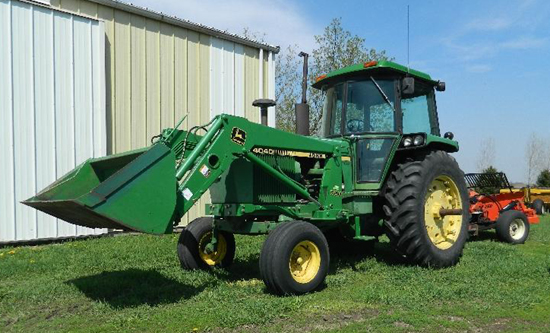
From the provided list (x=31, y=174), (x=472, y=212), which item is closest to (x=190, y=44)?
(x=31, y=174)

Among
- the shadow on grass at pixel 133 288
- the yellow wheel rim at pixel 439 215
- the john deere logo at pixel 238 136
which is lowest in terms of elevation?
the shadow on grass at pixel 133 288

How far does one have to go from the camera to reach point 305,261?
210 inches

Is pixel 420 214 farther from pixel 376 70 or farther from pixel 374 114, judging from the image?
pixel 376 70

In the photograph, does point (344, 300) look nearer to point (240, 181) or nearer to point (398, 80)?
point (240, 181)

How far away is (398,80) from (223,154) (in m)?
2.96

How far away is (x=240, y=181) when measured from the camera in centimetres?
574

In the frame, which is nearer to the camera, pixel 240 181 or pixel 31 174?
pixel 240 181

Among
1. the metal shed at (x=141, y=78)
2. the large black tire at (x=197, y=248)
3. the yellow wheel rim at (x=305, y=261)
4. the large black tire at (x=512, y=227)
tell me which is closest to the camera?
the yellow wheel rim at (x=305, y=261)

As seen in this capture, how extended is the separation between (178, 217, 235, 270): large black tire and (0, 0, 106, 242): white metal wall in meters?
4.24

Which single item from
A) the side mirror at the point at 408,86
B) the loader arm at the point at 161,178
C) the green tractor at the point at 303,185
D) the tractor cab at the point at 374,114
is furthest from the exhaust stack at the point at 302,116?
the side mirror at the point at 408,86

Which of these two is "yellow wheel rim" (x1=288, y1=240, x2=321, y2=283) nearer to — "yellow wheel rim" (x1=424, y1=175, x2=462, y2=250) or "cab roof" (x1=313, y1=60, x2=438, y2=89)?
"yellow wheel rim" (x1=424, y1=175, x2=462, y2=250)

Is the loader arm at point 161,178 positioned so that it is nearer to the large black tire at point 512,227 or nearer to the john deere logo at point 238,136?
the john deere logo at point 238,136

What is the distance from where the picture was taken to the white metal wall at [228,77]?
1220 centimetres

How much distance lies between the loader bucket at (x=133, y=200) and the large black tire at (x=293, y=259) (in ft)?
3.35
